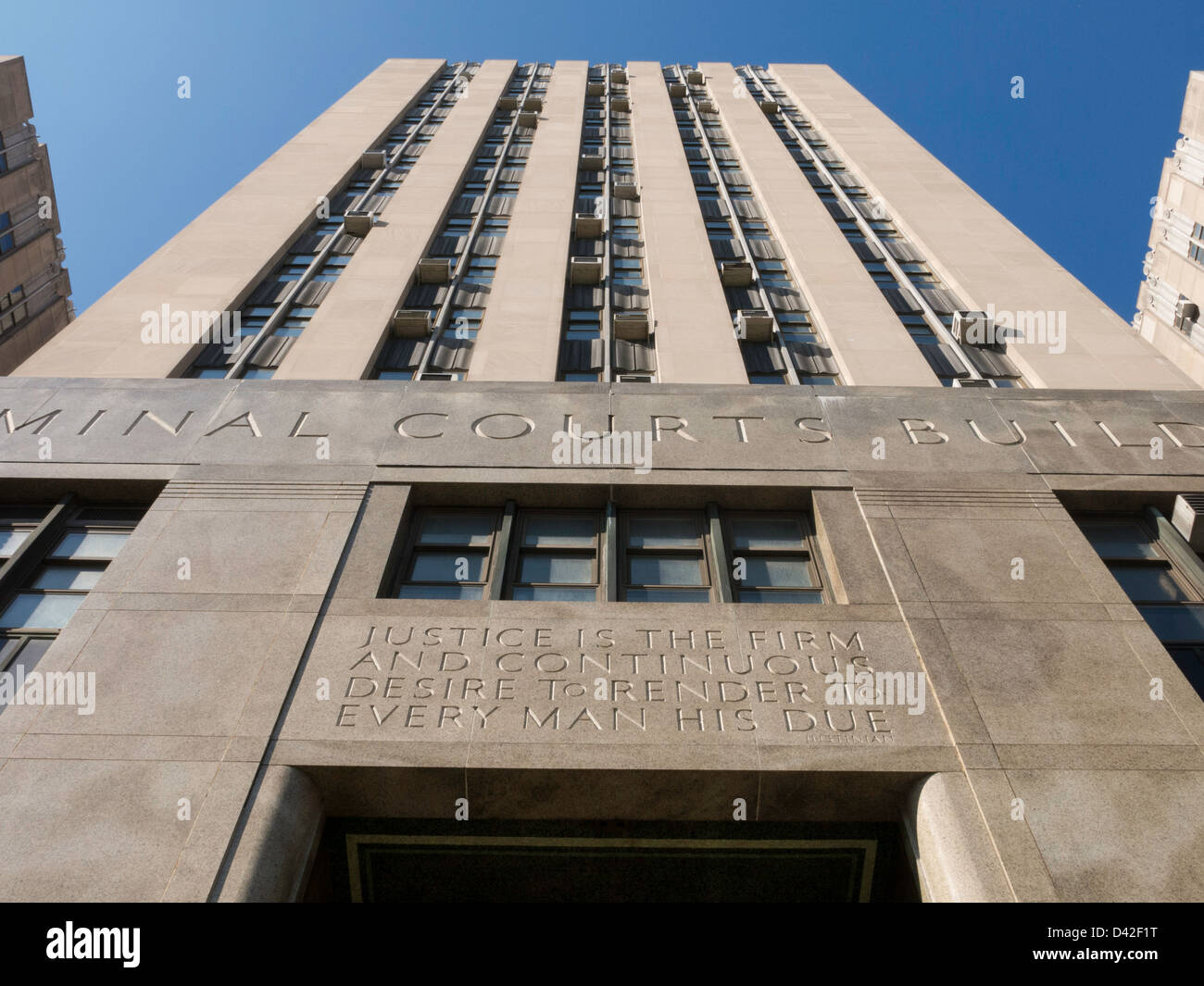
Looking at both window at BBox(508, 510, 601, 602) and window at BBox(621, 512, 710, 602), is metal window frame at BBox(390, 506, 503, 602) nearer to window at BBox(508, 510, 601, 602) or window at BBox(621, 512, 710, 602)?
window at BBox(508, 510, 601, 602)

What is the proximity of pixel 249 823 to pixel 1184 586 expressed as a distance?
11722mm

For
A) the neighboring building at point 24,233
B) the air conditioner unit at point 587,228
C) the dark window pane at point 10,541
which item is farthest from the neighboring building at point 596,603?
the neighboring building at point 24,233

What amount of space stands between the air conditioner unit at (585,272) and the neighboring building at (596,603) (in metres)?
2.00

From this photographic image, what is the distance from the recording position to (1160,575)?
1184 cm

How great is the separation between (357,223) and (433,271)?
438 cm

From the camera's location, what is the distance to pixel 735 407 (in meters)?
13.6

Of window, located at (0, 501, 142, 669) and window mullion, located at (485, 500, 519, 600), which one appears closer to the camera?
window, located at (0, 501, 142, 669)

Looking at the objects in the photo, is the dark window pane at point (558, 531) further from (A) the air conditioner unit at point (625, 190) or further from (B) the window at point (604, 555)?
(A) the air conditioner unit at point (625, 190)

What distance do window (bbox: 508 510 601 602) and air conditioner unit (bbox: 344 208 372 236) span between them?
49.1 ft

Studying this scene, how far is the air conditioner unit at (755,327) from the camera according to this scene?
1912 centimetres

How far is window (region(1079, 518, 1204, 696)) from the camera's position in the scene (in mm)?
10867

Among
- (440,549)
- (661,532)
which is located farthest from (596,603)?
(440,549)

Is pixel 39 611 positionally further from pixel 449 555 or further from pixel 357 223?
pixel 357 223

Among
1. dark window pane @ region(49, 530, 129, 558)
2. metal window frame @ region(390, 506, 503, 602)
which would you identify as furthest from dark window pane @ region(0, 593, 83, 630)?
metal window frame @ region(390, 506, 503, 602)
